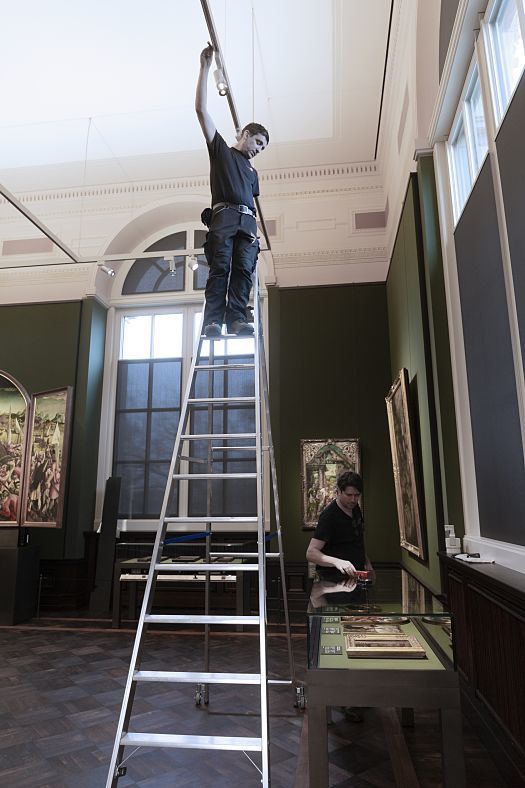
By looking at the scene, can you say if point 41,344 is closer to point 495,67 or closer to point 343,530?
point 343,530

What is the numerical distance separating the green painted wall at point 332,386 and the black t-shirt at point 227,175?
12.6 ft

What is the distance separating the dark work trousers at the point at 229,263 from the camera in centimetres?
324

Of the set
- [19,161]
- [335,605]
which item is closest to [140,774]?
[335,605]

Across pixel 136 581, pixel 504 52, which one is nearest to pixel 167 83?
pixel 504 52

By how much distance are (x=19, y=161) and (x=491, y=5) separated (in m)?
6.77

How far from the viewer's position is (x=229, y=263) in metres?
3.27

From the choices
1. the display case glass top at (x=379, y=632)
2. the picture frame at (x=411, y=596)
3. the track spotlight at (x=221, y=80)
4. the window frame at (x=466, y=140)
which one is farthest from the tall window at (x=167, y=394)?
the display case glass top at (x=379, y=632)

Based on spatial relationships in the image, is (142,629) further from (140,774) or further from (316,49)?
(316,49)

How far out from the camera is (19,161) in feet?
25.0

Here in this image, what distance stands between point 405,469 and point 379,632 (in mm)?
2879

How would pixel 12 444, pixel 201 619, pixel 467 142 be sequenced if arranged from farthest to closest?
1. pixel 12 444
2. pixel 467 142
3. pixel 201 619

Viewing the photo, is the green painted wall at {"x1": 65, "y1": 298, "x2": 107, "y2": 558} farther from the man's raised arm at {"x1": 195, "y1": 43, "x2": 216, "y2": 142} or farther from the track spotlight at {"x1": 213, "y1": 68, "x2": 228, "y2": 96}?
the man's raised arm at {"x1": 195, "y1": 43, "x2": 216, "y2": 142}

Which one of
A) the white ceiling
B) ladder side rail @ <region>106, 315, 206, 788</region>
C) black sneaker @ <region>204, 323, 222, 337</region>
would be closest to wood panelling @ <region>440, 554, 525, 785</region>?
ladder side rail @ <region>106, 315, 206, 788</region>

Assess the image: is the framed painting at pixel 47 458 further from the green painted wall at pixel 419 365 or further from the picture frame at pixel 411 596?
the picture frame at pixel 411 596
